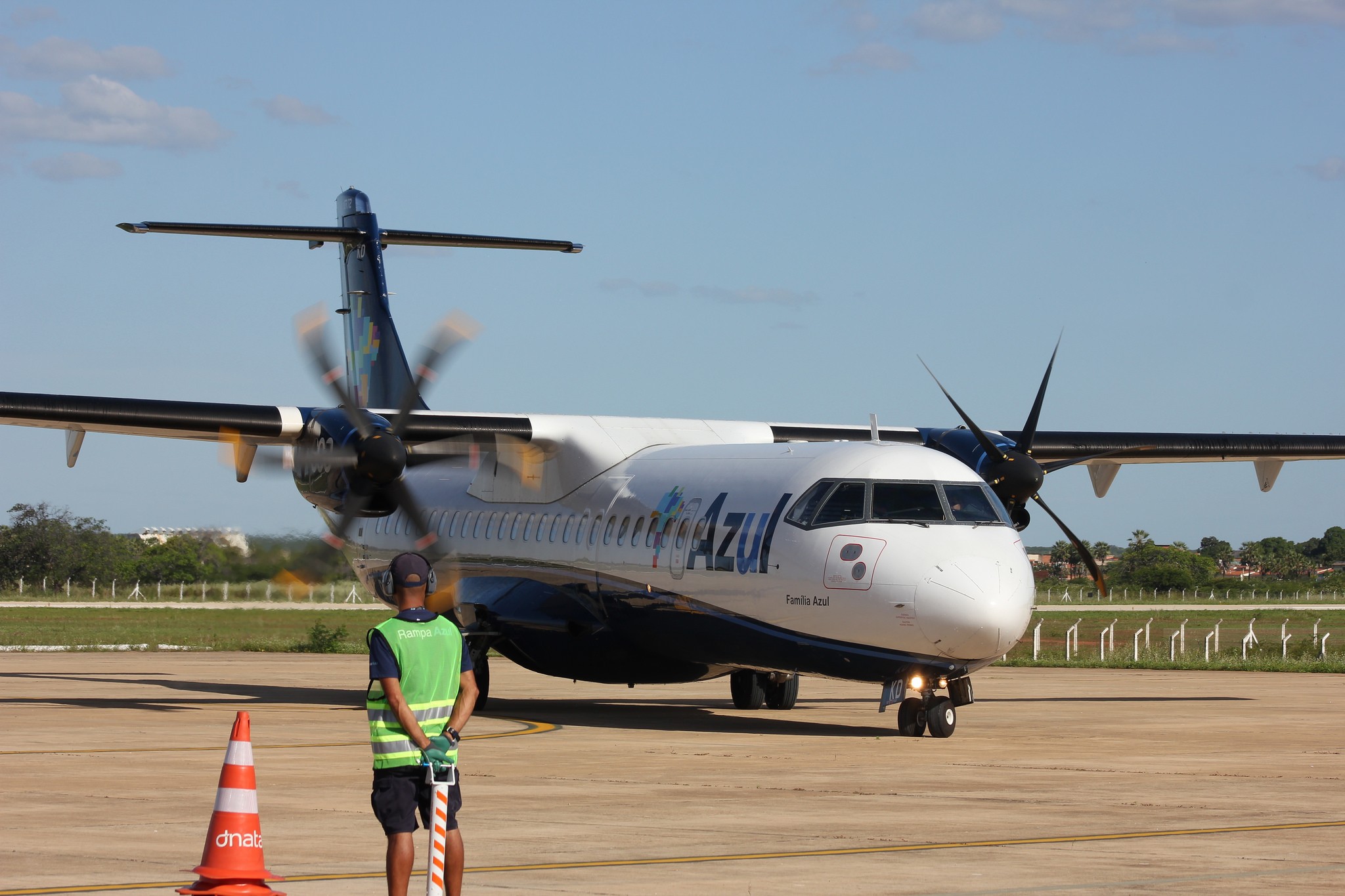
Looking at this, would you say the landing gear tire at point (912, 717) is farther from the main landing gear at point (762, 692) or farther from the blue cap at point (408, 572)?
the blue cap at point (408, 572)

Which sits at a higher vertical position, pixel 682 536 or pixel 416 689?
pixel 682 536

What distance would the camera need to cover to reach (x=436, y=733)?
750 centimetres

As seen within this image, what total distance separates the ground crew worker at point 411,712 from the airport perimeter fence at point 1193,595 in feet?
257

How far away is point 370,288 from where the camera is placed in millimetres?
26516

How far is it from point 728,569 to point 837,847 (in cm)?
798

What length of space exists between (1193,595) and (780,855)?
294ft

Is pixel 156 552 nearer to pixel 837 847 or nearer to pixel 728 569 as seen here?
pixel 728 569

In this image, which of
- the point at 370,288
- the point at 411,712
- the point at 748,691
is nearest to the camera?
the point at 411,712

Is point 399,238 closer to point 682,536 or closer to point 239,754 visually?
point 682,536

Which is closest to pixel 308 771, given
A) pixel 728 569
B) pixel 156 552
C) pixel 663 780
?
pixel 663 780

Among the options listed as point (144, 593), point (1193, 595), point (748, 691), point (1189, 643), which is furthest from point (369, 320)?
point (1193, 595)

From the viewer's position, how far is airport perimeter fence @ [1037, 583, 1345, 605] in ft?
285

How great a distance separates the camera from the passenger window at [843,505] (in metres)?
16.6

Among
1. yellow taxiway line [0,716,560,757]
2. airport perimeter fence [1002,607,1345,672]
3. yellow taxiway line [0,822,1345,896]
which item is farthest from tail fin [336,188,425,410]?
yellow taxiway line [0,822,1345,896]
